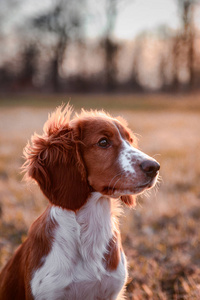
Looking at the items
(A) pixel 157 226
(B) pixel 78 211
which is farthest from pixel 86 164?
(A) pixel 157 226

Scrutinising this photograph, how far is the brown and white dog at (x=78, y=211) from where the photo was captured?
2.62 meters

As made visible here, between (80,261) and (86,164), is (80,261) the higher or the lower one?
the lower one

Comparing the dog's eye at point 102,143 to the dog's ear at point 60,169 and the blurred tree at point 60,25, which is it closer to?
the dog's ear at point 60,169

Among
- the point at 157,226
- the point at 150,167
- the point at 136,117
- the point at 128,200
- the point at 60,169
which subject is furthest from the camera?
the point at 136,117

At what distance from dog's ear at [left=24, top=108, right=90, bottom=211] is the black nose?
479mm

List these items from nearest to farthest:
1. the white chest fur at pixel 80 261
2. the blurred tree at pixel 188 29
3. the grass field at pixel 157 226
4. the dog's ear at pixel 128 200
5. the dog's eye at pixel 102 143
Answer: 1. the white chest fur at pixel 80 261
2. the dog's eye at pixel 102 143
3. the dog's ear at pixel 128 200
4. the grass field at pixel 157 226
5. the blurred tree at pixel 188 29

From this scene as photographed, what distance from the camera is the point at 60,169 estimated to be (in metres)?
2.73

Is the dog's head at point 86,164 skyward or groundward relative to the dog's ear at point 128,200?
skyward

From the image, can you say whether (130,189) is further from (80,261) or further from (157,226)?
(157,226)

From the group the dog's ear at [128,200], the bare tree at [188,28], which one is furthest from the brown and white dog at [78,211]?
the bare tree at [188,28]

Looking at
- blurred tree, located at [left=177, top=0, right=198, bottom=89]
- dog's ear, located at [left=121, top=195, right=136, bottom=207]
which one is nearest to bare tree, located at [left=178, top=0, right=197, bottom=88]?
blurred tree, located at [left=177, top=0, right=198, bottom=89]

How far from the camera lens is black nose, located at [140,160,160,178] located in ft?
8.48

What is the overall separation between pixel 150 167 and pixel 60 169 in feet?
2.33

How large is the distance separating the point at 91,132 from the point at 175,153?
6982 millimetres
